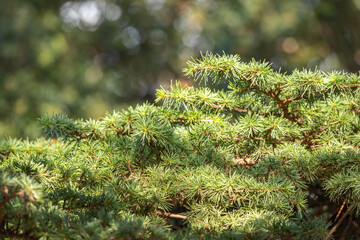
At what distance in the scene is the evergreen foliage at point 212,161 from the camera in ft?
2.06

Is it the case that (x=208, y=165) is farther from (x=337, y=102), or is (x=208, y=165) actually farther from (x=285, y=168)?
(x=337, y=102)

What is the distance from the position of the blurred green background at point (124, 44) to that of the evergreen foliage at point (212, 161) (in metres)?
2.96

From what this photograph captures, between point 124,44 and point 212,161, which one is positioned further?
point 124,44

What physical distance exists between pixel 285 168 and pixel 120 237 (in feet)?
1.19

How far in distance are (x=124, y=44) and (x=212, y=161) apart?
5190 mm

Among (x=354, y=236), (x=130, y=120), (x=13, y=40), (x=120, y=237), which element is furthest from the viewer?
(x=13, y=40)

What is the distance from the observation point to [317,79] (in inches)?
29.5

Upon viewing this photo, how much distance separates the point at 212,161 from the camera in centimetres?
79

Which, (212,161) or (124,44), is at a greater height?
(124,44)

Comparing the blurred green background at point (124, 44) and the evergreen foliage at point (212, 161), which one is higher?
the blurred green background at point (124, 44)

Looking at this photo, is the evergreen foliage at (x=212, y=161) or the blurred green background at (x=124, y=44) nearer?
the evergreen foliage at (x=212, y=161)

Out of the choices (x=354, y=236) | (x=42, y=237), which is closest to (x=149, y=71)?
(x=354, y=236)

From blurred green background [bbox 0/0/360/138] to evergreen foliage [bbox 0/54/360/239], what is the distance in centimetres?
296

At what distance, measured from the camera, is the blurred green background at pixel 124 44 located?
4.44m
